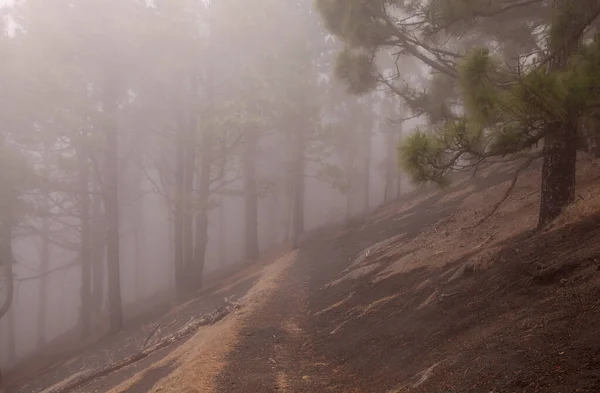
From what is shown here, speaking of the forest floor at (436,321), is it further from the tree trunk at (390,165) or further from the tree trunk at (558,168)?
the tree trunk at (390,165)

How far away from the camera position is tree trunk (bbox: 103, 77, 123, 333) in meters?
15.8

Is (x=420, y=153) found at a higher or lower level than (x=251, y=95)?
lower

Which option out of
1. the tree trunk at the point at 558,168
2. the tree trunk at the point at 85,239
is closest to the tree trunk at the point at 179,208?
the tree trunk at the point at 85,239

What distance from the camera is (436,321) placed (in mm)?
6402

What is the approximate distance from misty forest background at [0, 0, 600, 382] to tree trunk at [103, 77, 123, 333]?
0.04 meters

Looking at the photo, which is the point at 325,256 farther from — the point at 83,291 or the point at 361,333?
the point at 83,291

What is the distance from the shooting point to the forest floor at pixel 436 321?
442 centimetres

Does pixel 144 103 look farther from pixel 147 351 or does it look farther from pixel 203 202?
pixel 147 351

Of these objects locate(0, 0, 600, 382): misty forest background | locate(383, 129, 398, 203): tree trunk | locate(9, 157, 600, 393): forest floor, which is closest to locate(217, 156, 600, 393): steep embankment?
locate(9, 157, 600, 393): forest floor

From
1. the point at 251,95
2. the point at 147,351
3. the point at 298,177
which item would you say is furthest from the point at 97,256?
the point at 147,351

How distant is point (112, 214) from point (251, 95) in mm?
6342

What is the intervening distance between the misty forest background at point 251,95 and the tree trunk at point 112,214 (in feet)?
0.14

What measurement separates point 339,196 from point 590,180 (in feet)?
126

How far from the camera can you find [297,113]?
2048 centimetres
